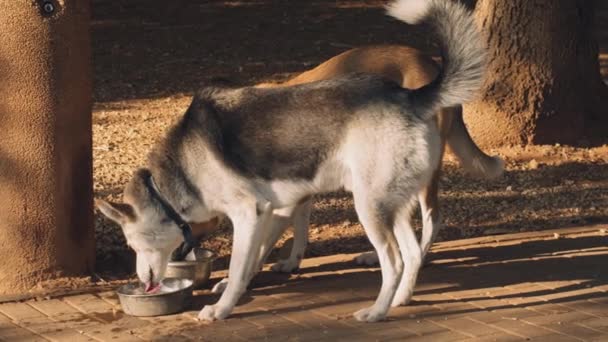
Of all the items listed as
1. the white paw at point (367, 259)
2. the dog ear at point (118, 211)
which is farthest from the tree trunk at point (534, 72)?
the dog ear at point (118, 211)

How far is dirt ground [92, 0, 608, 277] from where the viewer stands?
28.2 feet

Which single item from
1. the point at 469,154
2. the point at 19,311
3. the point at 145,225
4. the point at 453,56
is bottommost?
the point at 19,311

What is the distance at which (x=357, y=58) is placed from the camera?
305 inches

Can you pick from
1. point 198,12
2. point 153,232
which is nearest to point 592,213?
point 153,232

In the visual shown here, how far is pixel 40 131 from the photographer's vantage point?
669 centimetres

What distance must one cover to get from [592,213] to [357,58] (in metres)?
2.44

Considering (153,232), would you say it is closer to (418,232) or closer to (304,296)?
(304,296)

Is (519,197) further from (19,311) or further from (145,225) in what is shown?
(19,311)

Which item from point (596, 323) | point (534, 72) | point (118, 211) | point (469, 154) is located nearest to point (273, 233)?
point (118, 211)


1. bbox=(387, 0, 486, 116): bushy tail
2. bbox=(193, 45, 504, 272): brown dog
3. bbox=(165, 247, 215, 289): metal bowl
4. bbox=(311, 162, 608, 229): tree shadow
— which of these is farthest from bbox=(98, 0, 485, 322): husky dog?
bbox=(311, 162, 608, 229): tree shadow

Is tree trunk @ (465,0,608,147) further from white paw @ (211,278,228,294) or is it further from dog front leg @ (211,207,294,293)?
white paw @ (211,278,228,294)

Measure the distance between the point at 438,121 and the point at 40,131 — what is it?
2.45 meters

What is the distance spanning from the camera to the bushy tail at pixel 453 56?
6.02 metres

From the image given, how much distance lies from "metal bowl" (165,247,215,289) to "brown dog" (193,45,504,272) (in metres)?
0.55
